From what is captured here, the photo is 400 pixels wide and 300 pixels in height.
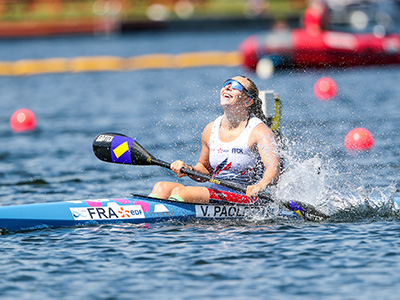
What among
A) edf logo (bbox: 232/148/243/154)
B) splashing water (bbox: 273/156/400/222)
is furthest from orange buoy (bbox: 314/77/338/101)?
edf logo (bbox: 232/148/243/154)

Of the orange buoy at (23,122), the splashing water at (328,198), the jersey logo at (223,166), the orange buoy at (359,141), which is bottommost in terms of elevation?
the splashing water at (328,198)

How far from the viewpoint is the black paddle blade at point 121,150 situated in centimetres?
854

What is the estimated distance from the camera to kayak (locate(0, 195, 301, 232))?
7953 millimetres

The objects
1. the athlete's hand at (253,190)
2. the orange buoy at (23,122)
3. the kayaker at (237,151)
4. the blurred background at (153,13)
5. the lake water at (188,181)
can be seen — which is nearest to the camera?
the lake water at (188,181)

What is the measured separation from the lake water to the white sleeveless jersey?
44cm

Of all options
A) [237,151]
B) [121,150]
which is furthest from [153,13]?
[237,151]

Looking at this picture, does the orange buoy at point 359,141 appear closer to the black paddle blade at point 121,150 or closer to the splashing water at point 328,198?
the splashing water at point 328,198

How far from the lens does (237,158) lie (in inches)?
313

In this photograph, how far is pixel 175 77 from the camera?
26.1 metres

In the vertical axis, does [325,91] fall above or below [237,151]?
above

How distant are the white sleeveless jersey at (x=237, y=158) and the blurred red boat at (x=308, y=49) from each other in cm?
1487

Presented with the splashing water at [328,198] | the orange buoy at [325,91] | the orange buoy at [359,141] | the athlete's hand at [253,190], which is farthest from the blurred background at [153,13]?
the athlete's hand at [253,190]

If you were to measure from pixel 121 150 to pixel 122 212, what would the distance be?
0.86 meters

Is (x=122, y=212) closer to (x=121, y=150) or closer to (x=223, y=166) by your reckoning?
(x=121, y=150)
